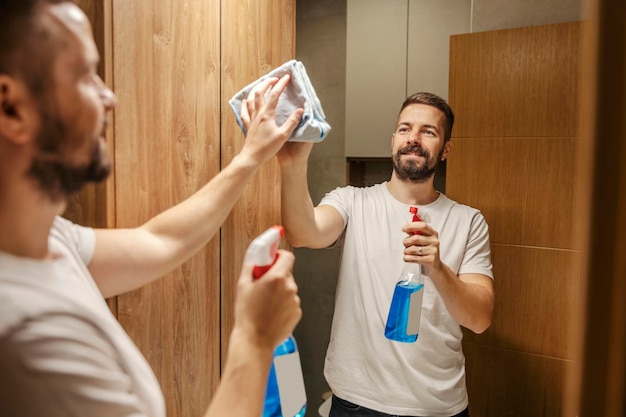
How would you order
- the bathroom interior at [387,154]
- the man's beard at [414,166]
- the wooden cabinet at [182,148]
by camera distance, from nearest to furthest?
the bathroom interior at [387,154] → the wooden cabinet at [182,148] → the man's beard at [414,166]

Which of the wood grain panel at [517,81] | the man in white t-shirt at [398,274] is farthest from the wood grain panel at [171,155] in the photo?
the wood grain panel at [517,81]

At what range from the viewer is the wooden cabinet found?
2.82 feet

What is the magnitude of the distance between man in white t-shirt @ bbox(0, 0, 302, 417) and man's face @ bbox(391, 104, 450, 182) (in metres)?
0.86

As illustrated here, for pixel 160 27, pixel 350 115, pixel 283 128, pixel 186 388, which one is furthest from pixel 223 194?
pixel 350 115

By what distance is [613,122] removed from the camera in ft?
0.80

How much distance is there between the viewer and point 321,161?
2.04 meters

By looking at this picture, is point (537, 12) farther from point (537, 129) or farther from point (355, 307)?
point (355, 307)

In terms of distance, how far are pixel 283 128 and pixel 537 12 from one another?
1117mm

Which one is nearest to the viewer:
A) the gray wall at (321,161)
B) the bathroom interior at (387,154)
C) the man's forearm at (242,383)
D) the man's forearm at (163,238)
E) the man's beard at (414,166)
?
the bathroom interior at (387,154)

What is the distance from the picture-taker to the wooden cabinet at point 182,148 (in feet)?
2.82

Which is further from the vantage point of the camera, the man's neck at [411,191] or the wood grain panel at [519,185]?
the wood grain panel at [519,185]

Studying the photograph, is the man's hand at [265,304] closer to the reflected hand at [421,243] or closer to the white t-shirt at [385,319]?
the reflected hand at [421,243]

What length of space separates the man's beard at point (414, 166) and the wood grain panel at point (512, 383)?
2.17 feet

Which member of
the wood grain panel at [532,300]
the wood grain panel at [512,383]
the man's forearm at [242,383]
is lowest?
the wood grain panel at [512,383]
